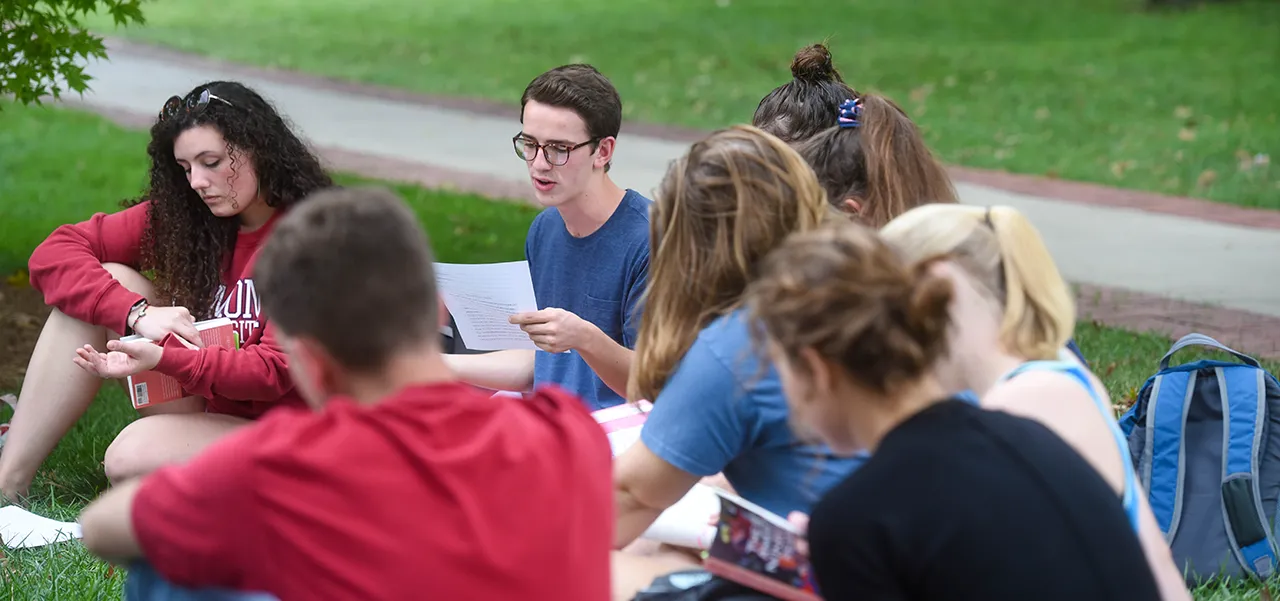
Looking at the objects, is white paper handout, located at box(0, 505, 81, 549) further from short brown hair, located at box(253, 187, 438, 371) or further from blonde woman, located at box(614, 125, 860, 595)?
short brown hair, located at box(253, 187, 438, 371)

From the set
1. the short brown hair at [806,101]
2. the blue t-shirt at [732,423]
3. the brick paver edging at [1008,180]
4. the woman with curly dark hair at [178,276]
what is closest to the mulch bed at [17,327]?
the woman with curly dark hair at [178,276]

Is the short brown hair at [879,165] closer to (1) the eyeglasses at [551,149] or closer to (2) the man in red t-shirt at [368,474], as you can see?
(1) the eyeglasses at [551,149]

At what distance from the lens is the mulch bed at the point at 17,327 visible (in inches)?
217

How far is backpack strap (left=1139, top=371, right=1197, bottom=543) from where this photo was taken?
3.49m

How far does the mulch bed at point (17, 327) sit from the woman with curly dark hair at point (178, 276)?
1.38 m

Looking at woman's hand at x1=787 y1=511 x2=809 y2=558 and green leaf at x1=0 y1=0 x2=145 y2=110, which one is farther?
green leaf at x1=0 y1=0 x2=145 y2=110

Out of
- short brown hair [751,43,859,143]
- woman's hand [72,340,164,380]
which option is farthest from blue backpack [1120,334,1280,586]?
woman's hand [72,340,164,380]

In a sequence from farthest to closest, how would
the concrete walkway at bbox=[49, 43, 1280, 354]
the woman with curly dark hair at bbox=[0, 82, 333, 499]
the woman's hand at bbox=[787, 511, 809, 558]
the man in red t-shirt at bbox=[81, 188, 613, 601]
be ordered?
the concrete walkway at bbox=[49, 43, 1280, 354], the woman with curly dark hair at bbox=[0, 82, 333, 499], the woman's hand at bbox=[787, 511, 809, 558], the man in red t-shirt at bbox=[81, 188, 613, 601]

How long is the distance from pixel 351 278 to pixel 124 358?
200 centimetres

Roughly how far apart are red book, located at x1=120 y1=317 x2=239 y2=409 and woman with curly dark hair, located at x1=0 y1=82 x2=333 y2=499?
0.14 ft

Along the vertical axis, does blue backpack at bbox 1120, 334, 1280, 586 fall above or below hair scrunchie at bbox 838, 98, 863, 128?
below

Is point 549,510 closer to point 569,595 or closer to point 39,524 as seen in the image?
point 569,595

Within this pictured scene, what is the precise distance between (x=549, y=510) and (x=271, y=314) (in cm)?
44

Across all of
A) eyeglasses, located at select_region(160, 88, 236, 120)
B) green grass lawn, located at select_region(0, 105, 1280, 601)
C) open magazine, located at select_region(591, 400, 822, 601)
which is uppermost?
eyeglasses, located at select_region(160, 88, 236, 120)
